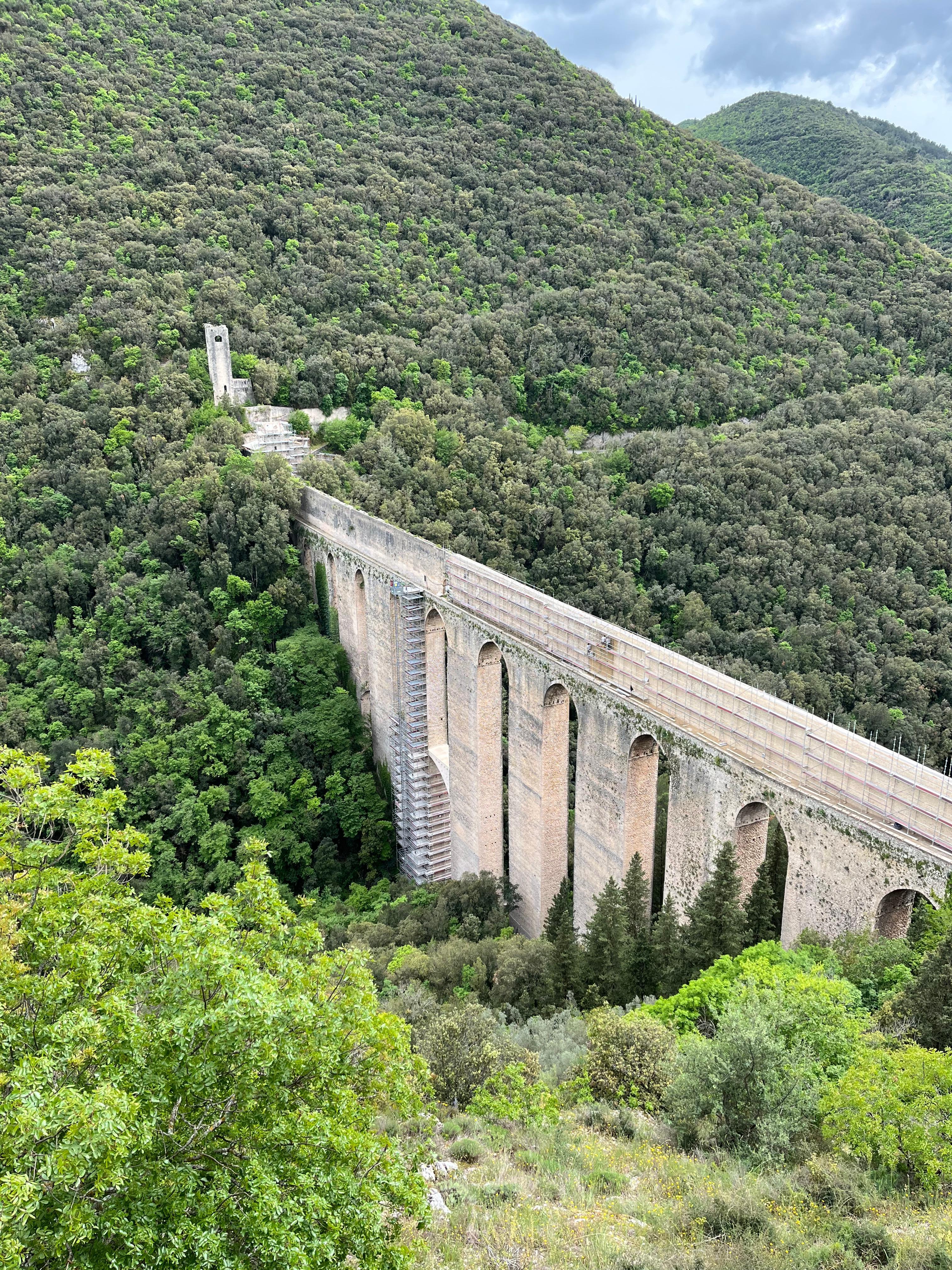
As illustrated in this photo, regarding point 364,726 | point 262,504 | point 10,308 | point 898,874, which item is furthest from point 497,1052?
point 10,308

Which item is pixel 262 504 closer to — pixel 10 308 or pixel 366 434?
pixel 366 434

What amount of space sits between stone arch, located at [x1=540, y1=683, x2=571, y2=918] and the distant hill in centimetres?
5677

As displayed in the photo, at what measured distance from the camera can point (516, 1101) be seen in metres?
11.9

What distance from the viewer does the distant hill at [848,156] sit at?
217 ft

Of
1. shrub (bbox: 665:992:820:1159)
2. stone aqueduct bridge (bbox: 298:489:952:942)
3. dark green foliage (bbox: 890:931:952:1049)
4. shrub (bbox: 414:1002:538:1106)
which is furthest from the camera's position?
stone aqueduct bridge (bbox: 298:489:952:942)

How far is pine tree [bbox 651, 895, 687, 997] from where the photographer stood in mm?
16719

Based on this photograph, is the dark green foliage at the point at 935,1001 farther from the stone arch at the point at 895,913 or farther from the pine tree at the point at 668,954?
the pine tree at the point at 668,954

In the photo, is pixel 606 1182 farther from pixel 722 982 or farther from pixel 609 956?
pixel 609 956

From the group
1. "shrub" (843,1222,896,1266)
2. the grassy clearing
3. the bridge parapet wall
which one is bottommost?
the grassy clearing

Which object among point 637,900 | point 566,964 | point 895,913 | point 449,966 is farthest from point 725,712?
point 449,966

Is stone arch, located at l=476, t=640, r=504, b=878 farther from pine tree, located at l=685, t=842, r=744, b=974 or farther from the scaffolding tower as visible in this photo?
pine tree, located at l=685, t=842, r=744, b=974

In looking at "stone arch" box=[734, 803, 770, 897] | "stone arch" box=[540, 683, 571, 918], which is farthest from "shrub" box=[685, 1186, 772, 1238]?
"stone arch" box=[540, 683, 571, 918]

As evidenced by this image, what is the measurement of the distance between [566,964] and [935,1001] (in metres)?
8.43

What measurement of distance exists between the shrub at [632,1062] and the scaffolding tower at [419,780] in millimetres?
16824
